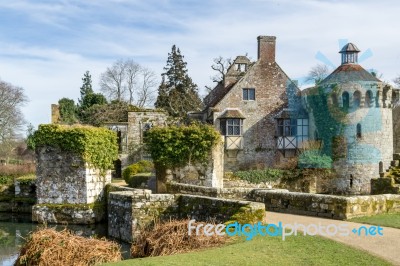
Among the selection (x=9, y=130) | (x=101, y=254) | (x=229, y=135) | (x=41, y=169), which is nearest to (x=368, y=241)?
(x=101, y=254)

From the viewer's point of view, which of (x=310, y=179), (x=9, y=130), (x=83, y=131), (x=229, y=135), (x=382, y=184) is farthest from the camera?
(x=9, y=130)

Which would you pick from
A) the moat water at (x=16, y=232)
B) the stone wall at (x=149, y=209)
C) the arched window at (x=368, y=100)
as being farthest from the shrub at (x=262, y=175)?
the stone wall at (x=149, y=209)

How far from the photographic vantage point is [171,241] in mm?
11102

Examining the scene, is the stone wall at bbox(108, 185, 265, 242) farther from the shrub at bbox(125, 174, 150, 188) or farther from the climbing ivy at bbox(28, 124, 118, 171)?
the shrub at bbox(125, 174, 150, 188)

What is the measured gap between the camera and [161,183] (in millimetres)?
22406

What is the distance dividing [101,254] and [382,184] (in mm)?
18203

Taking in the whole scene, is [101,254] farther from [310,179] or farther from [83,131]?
[310,179]

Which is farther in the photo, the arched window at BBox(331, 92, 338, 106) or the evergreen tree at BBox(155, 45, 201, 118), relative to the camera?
the evergreen tree at BBox(155, 45, 201, 118)

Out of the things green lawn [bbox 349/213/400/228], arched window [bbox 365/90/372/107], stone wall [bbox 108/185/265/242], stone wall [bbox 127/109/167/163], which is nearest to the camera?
green lawn [bbox 349/213/400/228]

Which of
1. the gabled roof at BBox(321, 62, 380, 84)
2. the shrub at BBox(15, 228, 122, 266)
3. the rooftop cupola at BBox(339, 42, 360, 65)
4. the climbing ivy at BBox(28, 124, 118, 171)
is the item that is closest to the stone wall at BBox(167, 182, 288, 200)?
the climbing ivy at BBox(28, 124, 118, 171)

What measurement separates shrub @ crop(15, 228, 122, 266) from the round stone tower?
22885mm

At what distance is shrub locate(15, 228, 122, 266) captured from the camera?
35.7ft

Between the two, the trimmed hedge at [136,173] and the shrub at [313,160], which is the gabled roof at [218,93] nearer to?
the trimmed hedge at [136,173]

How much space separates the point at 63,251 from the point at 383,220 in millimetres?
8134
